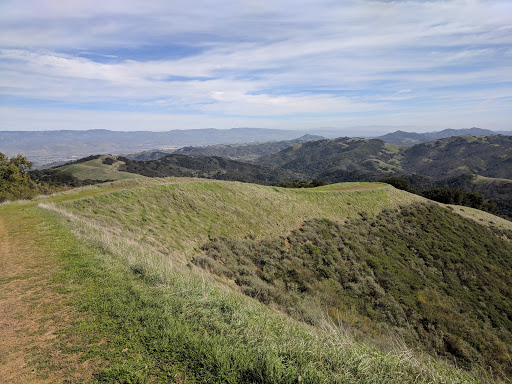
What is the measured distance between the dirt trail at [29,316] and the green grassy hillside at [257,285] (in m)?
0.10

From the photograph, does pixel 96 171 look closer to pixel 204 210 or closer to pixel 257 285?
pixel 204 210

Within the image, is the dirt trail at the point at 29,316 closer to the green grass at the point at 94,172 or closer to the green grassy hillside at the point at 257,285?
the green grassy hillside at the point at 257,285

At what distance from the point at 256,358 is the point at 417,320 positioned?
16.2m

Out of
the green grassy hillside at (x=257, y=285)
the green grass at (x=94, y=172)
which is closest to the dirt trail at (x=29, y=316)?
the green grassy hillside at (x=257, y=285)

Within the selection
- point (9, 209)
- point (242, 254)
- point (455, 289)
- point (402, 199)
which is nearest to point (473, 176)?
point (402, 199)

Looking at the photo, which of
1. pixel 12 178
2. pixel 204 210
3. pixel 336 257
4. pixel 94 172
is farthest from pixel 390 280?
pixel 94 172

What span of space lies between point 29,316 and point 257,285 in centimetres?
855

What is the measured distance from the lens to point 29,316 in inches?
206

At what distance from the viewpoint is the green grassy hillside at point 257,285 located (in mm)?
4195

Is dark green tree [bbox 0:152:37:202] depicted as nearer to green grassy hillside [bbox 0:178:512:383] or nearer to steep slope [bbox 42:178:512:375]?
green grassy hillside [bbox 0:178:512:383]

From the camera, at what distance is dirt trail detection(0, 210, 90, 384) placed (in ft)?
12.4

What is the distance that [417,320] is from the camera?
15344 millimetres

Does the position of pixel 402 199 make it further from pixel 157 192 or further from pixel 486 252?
pixel 157 192

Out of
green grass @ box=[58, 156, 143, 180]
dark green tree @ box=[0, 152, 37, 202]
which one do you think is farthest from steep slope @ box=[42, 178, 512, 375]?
green grass @ box=[58, 156, 143, 180]
